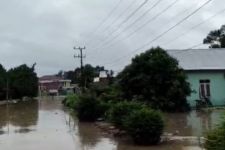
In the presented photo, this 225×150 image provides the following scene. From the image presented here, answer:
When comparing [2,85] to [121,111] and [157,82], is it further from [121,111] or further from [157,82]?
[121,111]

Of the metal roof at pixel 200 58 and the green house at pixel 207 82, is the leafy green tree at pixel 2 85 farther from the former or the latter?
the green house at pixel 207 82

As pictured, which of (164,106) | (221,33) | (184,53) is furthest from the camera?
(221,33)

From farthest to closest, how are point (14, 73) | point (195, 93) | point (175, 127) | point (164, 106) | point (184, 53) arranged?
point (14, 73) → point (184, 53) → point (195, 93) → point (164, 106) → point (175, 127)

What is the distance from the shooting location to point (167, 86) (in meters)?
35.9

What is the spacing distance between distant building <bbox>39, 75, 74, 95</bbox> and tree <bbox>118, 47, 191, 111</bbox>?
109838mm

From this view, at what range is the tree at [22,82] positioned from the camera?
312 feet

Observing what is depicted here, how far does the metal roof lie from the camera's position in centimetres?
3997

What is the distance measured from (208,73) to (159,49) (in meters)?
5.25

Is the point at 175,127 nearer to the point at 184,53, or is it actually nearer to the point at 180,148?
the point at 180,148

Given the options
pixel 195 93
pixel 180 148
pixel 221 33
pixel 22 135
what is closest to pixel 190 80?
pixel 195 93

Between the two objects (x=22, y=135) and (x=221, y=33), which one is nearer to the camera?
(x=22, y=135)

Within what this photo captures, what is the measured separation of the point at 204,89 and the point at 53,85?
12443cm

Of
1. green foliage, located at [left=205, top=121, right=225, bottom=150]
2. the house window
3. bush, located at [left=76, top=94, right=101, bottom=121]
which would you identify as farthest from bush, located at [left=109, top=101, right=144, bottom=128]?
the house window

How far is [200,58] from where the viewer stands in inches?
1639
